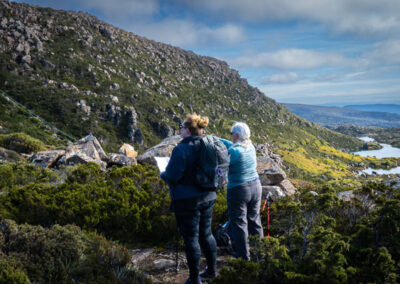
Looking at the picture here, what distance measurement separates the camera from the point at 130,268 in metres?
3.46

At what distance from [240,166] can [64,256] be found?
9.73ft

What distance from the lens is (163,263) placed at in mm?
4113

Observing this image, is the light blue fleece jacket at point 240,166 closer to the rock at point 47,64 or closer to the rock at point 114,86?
the rock at point 47,64

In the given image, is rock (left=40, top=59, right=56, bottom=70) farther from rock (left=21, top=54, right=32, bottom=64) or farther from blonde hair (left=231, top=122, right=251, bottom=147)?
blonde hair (left=231, top=122, right=251, bottom=147)

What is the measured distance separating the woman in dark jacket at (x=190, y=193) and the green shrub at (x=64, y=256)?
0.96 meters

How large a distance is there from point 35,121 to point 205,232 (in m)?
64.2

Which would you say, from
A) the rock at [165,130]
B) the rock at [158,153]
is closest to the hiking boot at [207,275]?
the rock at [158,153]

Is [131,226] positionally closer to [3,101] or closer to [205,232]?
[205,232]

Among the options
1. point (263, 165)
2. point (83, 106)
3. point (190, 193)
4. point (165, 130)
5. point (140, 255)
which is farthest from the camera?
point (165, 130)

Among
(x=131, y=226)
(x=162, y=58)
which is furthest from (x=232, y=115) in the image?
(x=131, y=226)

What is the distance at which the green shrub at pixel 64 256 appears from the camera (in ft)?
10.5

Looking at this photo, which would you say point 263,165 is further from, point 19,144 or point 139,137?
point 139,137

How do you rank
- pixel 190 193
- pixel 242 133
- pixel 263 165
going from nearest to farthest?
pixel 190 193
pixel 242 133
pixel 263 165

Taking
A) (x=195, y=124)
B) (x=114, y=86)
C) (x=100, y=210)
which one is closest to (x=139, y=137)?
(x=114, y=86)
